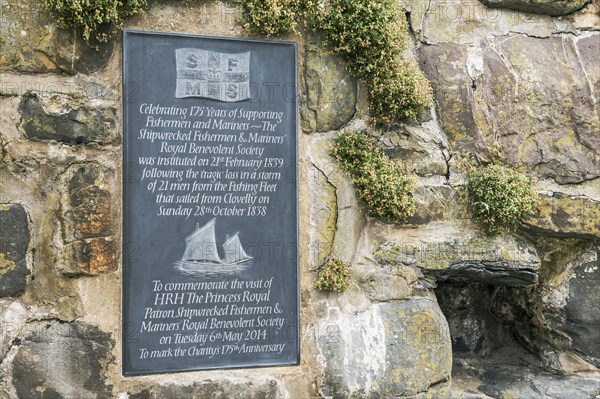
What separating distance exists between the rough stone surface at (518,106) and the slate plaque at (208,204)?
1.00 m

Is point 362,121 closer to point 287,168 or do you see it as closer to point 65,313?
point 287,168

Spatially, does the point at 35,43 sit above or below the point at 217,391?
above

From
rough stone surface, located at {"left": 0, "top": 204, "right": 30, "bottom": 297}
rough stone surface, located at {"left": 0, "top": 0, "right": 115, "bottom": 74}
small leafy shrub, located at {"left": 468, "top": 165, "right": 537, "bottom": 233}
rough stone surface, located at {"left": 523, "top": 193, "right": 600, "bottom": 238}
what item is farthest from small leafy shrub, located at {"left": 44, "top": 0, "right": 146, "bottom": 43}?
rough stone surface, located at {"left": 523, "top": 193, "right": 600, "bottom": 238}

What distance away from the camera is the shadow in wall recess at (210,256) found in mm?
3472

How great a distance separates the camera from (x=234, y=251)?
3.54 metres

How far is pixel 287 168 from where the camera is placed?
3662 mm

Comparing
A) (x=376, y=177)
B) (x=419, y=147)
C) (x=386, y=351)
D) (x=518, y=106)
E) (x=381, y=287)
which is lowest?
(x=386, y=351)

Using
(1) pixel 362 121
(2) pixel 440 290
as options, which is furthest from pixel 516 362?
(1) pixel 362 121

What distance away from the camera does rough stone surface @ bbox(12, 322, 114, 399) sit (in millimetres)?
3229

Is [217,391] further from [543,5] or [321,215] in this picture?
[543,5]

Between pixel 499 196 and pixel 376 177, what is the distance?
2.45 ft

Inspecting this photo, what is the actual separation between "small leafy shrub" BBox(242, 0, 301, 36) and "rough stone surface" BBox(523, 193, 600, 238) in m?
1.84

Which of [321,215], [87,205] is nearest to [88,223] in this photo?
[87,205]

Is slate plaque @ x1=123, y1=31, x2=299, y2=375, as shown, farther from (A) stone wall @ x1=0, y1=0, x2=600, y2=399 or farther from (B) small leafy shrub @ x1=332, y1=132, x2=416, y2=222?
(B) small leafy shrub @ x1=332, y1=132, x2=416, y2=222
